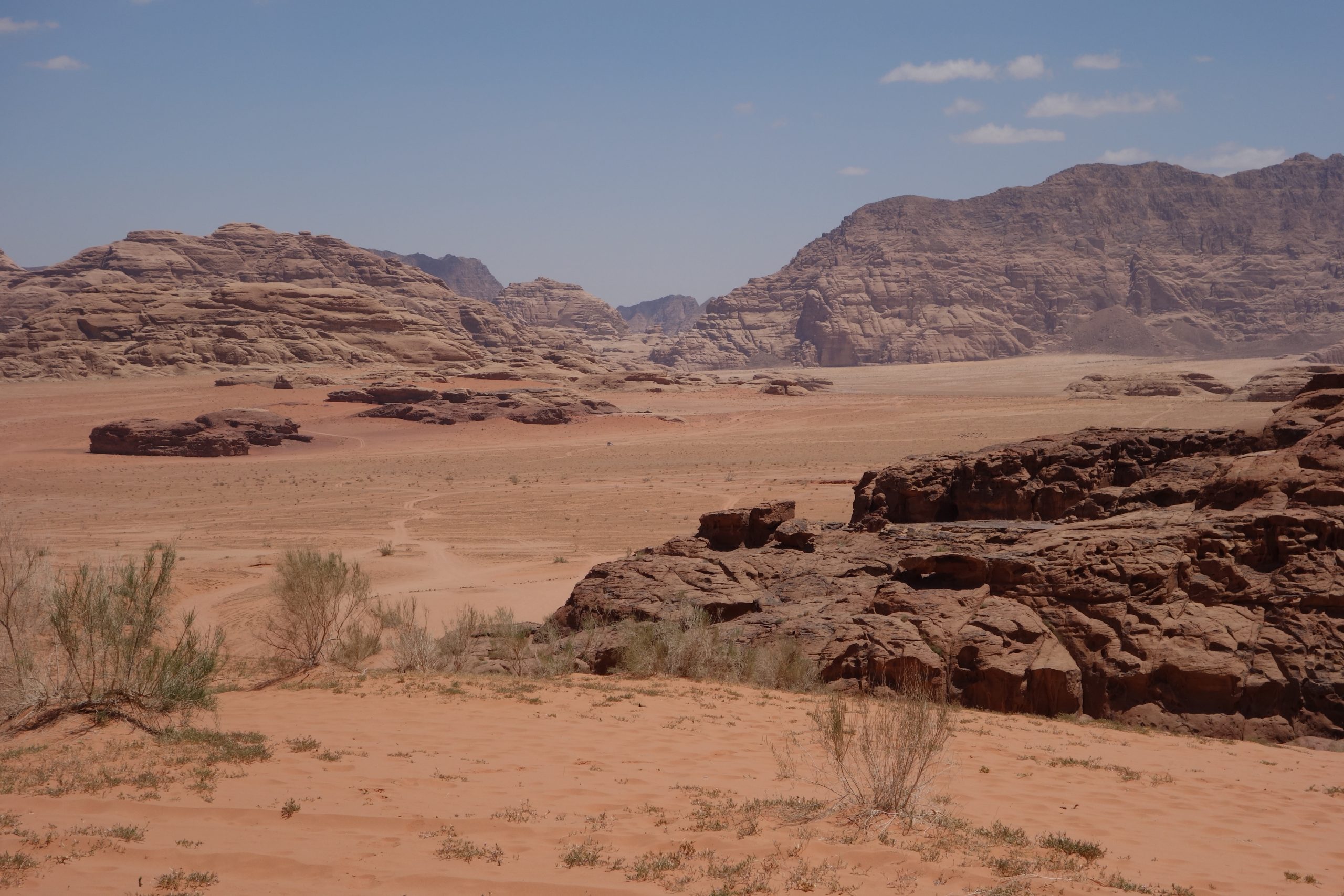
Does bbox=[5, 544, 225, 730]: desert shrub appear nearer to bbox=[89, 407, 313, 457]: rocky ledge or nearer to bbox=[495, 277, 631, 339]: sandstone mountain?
bbox=[89, 407, 313, 457]: rocky ledge

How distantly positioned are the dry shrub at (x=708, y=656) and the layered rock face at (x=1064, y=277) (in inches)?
4723

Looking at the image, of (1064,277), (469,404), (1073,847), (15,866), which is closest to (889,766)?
(1073,847)

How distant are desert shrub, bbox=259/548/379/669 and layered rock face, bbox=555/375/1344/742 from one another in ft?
8.22

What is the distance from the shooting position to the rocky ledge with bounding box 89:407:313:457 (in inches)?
1551

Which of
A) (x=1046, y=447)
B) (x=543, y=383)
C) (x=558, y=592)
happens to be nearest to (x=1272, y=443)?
(x=1046, y=447)

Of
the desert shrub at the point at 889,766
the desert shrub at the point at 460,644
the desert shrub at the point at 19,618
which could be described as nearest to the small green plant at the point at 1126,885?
the desert shrub at the point at 889,766

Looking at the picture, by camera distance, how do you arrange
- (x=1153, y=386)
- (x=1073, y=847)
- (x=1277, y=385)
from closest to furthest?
(x=1073, y=847) → (x=1277, y=385) → (x=1153, y=386)

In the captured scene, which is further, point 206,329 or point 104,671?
point 206,329

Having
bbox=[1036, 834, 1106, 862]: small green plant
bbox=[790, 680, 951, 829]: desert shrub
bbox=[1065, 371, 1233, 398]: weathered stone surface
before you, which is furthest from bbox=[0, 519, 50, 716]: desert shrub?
bbox=[1065, 371, 1233, 398]: weathered stone surface

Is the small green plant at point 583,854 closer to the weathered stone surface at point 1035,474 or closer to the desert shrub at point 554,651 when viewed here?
the desert shrub at point 554,651

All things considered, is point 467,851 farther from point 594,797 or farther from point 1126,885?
point 1126,885

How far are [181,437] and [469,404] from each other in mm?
15650

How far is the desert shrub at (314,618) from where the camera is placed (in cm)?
1045

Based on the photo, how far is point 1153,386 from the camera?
60.1 m
